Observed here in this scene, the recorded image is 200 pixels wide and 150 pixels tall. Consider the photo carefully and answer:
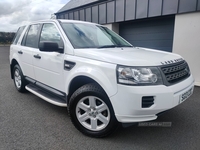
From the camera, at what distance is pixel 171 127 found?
289 centimetres

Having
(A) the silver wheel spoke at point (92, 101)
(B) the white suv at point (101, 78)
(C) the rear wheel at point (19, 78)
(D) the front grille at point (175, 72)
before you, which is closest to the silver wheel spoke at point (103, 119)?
(B) the white suv at point (101, 78)

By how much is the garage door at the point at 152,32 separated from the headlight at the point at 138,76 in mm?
4727

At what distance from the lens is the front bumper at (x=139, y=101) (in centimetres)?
203

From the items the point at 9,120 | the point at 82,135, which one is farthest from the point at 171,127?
the point at 9,120

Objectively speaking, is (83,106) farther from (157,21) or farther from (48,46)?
(157,21)

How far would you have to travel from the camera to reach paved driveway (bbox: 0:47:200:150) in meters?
2.37

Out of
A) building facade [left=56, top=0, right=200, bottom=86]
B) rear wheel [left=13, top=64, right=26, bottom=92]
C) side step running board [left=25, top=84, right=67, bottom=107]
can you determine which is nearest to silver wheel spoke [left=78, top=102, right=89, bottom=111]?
side step running board [left=25, top=84, right=67, bottom=107]

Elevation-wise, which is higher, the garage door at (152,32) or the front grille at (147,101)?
the garage door at (152,32)

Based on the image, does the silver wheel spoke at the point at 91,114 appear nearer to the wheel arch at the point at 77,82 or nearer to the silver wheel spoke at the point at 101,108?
the silver wheel spoke at the point at 101,108

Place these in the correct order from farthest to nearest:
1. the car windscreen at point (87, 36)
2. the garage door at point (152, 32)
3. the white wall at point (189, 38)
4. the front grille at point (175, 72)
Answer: the garage door at point (152, 32), the white wall at point (189, 38), the car windscreen at point (87, 36), the front grille at point (175, 72)

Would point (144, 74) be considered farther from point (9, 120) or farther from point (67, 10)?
point (67, 10)

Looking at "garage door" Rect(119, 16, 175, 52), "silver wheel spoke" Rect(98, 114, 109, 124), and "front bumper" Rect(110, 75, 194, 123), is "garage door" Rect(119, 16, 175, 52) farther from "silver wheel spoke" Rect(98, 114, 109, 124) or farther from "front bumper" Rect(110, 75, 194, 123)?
"silver wheel spoke" Rect(98, 114, 109, 124)

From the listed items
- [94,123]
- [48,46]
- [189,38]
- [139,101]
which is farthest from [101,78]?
[189,38]

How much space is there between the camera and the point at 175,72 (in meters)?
2.41
